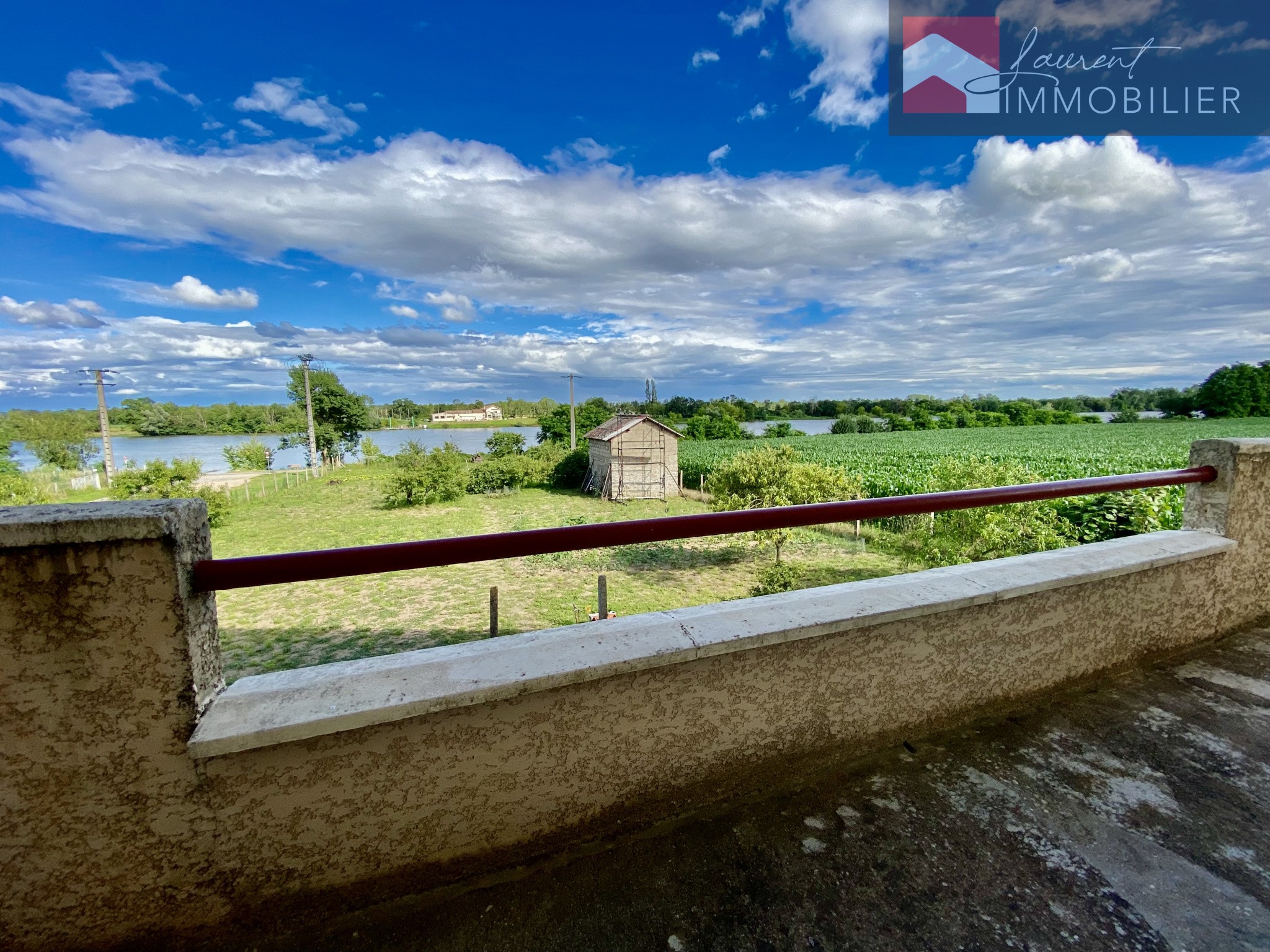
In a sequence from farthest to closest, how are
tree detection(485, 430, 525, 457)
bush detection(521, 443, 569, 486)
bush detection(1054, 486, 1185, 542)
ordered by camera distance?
tree detection(485, 430, 525, 457) → bush detection(521, 443, 569, 486) → bush detection(1054, 486, 1185, 542)

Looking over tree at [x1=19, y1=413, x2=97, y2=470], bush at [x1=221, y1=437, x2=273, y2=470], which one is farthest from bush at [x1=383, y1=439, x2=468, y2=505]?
bush at [x1=221, y1=437, x2=273, y2=470]

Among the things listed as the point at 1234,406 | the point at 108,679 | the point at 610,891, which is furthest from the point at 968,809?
the point at 1234,406

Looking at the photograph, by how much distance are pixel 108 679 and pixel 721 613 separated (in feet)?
4.41

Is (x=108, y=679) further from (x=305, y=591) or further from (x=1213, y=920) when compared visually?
(x=305, y=591)

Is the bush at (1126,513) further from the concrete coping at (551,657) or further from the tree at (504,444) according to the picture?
the tree at (504,444)

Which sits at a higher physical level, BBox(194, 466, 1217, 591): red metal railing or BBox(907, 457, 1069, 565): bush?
BBox(194, 466, 1217, 591): red metal railing

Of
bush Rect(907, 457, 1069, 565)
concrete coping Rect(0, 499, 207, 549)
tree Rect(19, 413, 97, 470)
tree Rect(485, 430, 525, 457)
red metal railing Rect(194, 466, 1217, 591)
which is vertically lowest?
bush Rect(907, 457, 1069, 565)

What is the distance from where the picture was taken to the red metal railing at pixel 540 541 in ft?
3.38

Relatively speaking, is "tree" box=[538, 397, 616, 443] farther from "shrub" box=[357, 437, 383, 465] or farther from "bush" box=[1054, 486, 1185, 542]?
"bush" box=[1054, 486, 1185, 542]

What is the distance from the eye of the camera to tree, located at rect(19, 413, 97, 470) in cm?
3859

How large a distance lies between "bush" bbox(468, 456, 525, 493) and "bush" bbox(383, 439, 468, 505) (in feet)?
5.84

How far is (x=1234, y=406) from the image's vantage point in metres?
54.8

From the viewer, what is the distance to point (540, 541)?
1166mm

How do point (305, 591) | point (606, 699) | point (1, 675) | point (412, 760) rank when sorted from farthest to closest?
point (305, 591) < point (606, 699) < point (412, 760) < point (1, 675)
